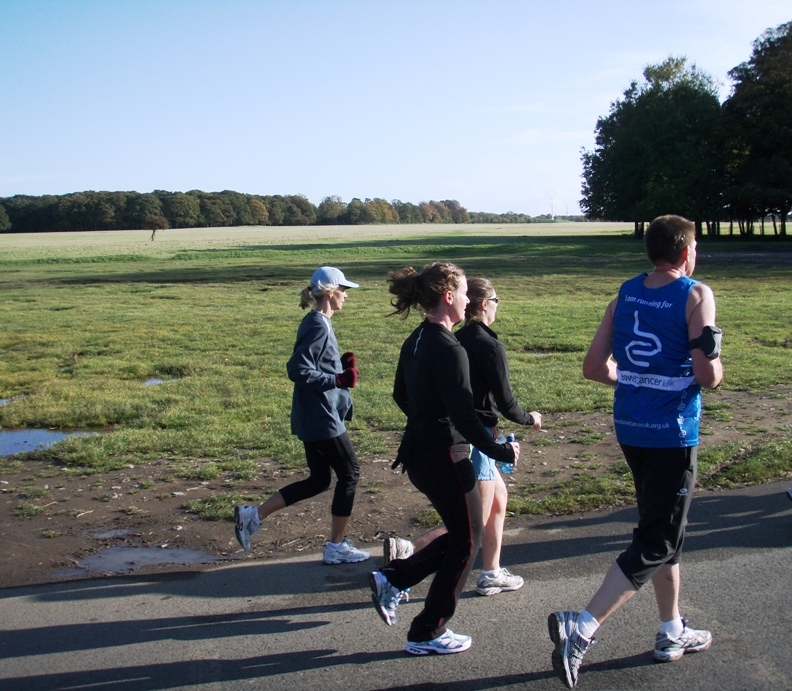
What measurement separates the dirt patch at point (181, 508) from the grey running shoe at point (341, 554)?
239mm

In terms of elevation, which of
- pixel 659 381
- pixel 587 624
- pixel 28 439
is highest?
pixel 659 381

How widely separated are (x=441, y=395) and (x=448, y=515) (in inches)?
23.1

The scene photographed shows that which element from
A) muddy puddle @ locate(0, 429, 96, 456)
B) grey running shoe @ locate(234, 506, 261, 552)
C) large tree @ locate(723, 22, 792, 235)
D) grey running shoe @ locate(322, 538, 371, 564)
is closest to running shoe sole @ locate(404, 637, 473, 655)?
grey running shoe @ locate(322, 538, 371, 564)

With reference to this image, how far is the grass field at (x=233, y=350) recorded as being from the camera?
28.9 feet

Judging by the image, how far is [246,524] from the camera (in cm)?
521

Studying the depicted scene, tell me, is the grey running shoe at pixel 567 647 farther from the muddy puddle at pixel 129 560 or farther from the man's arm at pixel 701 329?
the muddy puddle at pixel 129 560

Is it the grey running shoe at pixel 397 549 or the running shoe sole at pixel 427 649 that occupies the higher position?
the grey running shoe at pixel 397 549

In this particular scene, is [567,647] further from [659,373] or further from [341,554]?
[341,554]

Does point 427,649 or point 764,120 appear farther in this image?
point 764,120

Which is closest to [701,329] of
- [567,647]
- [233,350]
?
[567,647]

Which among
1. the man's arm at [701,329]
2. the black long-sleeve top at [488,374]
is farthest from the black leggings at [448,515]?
the man's arm at [701,329]

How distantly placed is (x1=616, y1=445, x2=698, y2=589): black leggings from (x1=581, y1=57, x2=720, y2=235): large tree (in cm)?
6057

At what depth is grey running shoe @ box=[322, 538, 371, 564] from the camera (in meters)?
5.11

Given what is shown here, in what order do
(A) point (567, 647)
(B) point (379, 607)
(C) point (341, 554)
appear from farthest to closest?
(C) point (341, 554) < (B) point (379, 607) < (A) point (567, 647)
